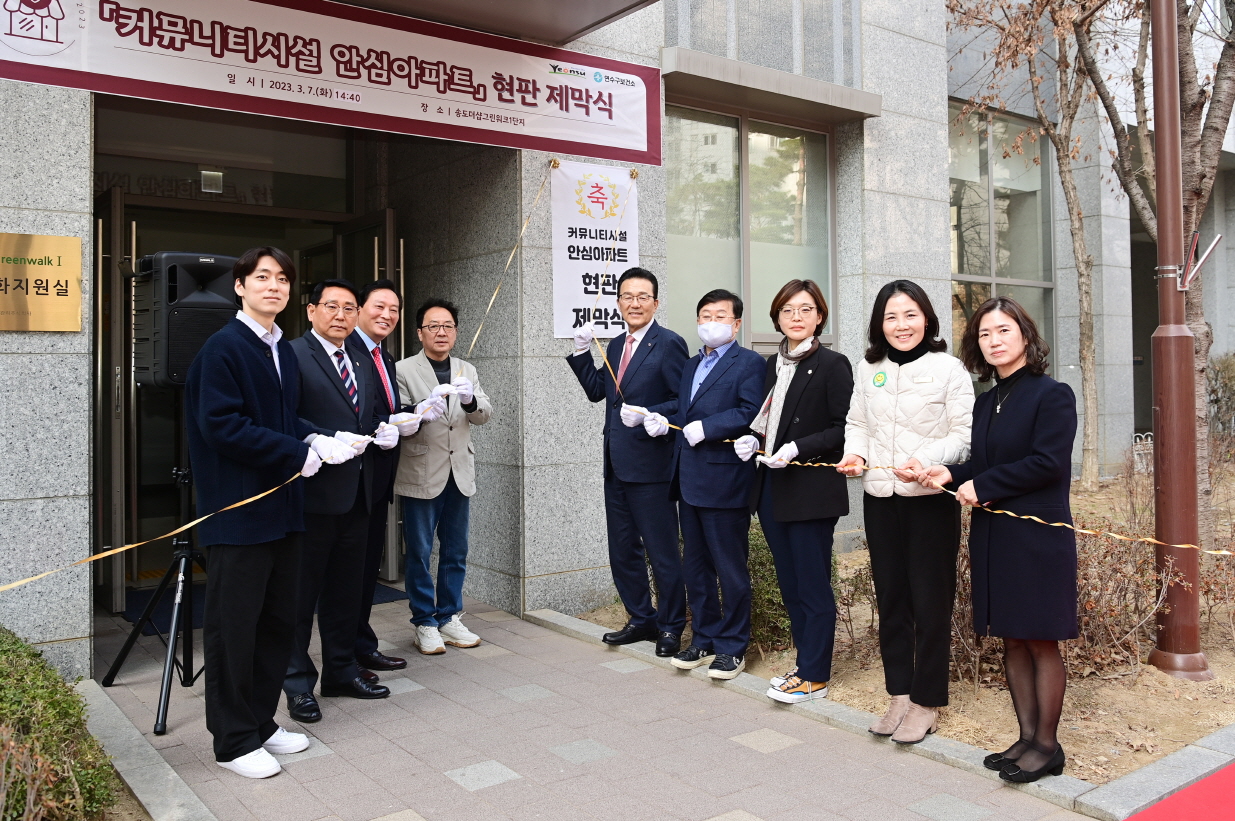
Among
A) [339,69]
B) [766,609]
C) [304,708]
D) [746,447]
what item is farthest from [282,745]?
[339,69]

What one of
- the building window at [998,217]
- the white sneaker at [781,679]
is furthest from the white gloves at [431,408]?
the building window at [998,217]

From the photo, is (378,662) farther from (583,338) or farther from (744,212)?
(744,212)

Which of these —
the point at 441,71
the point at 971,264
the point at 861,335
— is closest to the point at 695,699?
the point at 441,71

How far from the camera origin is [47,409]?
5.05 m

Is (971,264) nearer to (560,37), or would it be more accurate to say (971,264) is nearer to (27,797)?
(560,37)

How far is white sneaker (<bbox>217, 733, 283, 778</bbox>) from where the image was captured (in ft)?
13.3

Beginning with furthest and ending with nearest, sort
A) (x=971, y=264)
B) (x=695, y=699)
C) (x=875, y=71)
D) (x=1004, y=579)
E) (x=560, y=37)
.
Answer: (x=971, y=264), (x=875, y=71), (x=560, y=37), (x=695, y=699), (x=1004, y=579)

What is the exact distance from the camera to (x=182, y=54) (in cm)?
526

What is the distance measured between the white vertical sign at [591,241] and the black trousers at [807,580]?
2145 mm

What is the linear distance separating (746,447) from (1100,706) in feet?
6.49

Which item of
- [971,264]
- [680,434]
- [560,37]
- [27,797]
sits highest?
[560,37]

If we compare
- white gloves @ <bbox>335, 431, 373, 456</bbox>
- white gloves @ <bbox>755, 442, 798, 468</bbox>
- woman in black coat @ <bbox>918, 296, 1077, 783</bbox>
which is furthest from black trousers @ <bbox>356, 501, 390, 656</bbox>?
woman in black coat @ <bbox>918, 296, 1077, 783</bbox>

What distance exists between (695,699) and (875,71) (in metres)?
6.05

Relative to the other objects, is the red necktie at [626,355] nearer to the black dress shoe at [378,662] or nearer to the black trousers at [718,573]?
the black trousers at [718,573]
